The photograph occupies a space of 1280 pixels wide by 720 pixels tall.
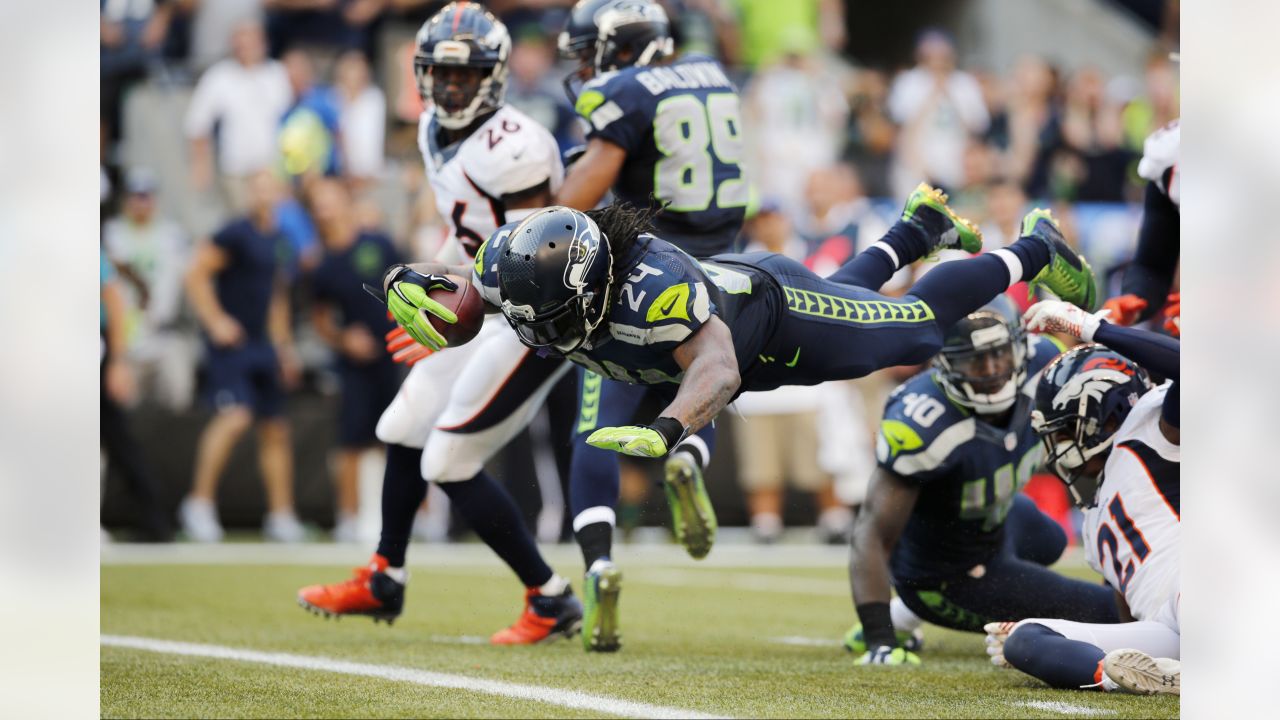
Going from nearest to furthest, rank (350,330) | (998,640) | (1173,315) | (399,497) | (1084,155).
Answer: (998,640), (1173,315), (399,497), (350,330), (1084,155)

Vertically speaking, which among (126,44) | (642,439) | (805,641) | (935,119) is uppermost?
(126,44)

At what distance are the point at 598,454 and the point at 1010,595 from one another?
1405mm

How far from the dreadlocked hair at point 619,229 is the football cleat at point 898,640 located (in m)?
1.60

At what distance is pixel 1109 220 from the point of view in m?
11.4

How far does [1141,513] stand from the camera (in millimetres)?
4387

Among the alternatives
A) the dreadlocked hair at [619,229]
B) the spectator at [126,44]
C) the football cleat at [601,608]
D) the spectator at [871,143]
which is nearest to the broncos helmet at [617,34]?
the dreadlocked hair at [619,229]

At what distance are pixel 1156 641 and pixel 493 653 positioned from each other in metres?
2.05

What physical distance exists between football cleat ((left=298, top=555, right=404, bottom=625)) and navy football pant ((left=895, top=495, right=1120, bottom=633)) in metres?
1.70

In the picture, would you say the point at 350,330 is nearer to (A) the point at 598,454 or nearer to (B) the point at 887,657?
(A) the point at 598,454

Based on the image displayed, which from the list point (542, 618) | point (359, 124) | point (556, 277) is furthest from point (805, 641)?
point (359, 124)

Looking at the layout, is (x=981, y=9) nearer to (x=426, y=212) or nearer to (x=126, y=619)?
(x=426, y=212)

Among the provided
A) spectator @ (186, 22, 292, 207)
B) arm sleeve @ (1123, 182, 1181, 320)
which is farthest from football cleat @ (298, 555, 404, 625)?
spectator @ (186, 22, 292, 207)

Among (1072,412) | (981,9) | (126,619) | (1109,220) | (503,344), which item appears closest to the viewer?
(1072,412)

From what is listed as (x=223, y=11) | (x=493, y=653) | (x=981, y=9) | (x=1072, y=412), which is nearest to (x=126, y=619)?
(x=493, y=653)
